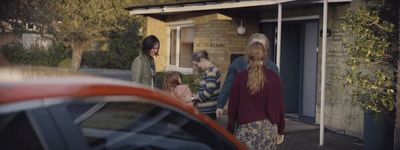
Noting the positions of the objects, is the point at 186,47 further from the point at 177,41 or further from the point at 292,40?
the point at 292,40

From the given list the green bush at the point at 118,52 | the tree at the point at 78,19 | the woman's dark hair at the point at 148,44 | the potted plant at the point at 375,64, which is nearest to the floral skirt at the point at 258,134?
the woman's dark hair at the point at 148,44

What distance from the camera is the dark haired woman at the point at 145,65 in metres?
6.13

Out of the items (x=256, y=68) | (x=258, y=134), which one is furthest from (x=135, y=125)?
(x=258, y=134)

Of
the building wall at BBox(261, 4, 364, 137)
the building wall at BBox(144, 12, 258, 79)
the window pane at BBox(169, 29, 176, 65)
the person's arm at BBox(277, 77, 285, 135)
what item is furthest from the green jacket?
the window pane at BBox(169, 29, 176, 65)

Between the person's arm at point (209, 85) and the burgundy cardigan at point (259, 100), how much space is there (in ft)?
2.52

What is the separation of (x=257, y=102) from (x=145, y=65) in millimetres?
1641

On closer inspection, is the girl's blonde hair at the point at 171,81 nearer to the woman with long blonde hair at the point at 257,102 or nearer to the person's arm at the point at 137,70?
the person's arm at the point at 137,70

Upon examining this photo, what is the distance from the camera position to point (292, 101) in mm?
11578

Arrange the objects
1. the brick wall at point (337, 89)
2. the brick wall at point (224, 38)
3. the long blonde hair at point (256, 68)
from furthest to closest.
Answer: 1. the brick wall at point (224, 38)
2. the brick wall at point (337, 89)
3. the long blonde hair at point (256, 68)

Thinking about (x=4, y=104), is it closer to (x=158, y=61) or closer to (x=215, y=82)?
(x=215, y=82)

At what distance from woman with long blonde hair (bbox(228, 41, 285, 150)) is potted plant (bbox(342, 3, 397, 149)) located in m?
1.89

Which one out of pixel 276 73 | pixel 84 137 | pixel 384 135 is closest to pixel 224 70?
pixel 384 135

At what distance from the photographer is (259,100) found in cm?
496

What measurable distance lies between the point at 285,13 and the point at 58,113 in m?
9.40
